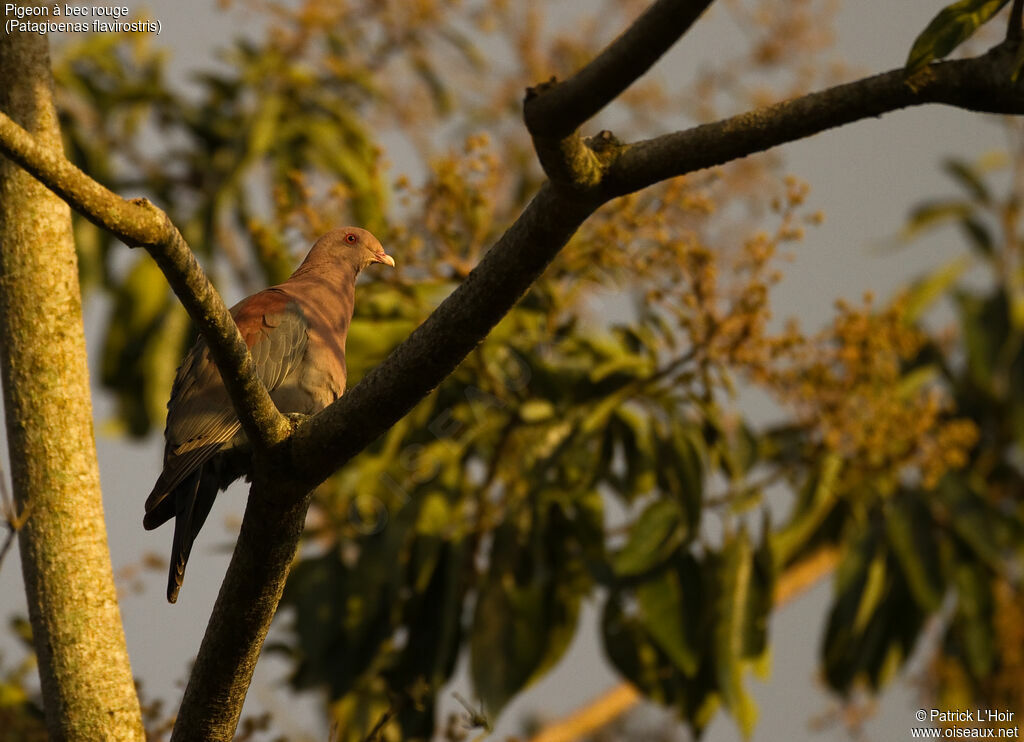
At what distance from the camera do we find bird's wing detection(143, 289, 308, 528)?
3.28 metres

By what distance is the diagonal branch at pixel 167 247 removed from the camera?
199cm

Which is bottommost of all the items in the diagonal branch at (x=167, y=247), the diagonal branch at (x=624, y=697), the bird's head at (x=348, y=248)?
the diagonal branch at (x=624, y=697)

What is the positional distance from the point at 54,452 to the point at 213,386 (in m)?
0.71

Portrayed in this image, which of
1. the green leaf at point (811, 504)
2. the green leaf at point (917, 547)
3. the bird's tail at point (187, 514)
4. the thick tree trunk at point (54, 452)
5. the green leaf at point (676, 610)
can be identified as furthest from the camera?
the green leaf at point (917, 547)

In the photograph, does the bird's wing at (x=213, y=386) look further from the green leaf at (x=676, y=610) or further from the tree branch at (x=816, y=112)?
the tree branch at (x=816, y=112)

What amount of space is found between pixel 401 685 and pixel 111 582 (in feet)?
5.16

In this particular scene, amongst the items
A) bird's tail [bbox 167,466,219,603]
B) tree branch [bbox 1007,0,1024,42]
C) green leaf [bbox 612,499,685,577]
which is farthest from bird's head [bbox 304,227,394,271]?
tree branch [bbox 1007,0,1024,42]

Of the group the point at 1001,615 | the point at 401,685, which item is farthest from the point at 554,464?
the point at 1001,615

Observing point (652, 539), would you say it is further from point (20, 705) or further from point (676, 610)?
point (20, 705)

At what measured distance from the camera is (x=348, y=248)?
4.34 m

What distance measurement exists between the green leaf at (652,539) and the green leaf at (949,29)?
2.26m

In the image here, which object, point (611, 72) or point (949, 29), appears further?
point (949, 29)

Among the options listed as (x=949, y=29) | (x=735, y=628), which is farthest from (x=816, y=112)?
(x=735, y=628)

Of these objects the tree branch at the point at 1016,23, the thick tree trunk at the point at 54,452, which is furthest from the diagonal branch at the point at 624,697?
the tree branch at the point at 1016,23
